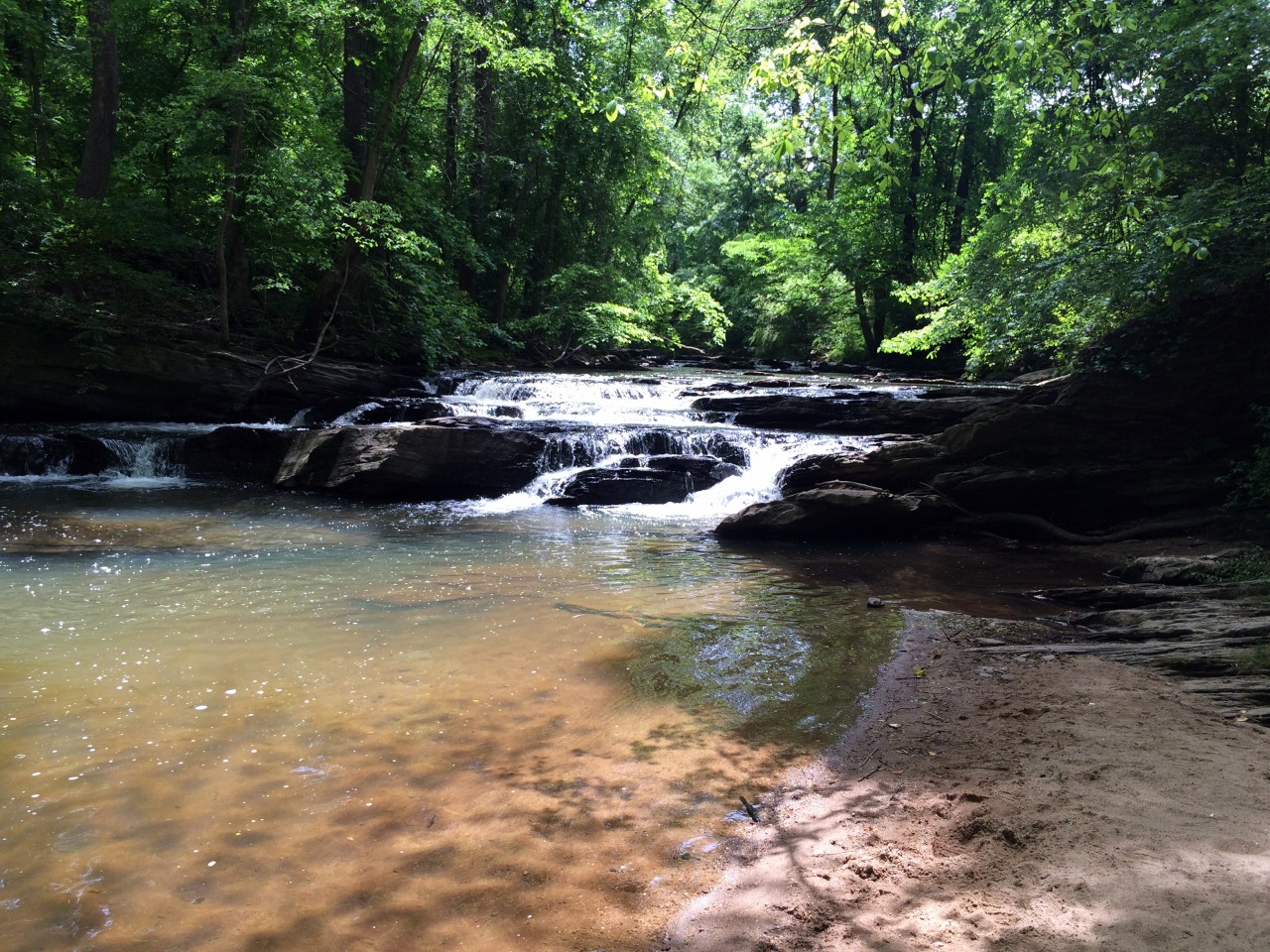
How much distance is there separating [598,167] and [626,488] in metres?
16.3

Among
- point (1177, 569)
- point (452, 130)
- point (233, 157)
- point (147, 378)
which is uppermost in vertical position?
point (452, 130)

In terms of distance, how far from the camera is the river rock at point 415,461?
1141cm

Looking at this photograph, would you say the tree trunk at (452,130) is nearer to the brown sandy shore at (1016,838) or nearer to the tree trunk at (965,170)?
the tree trunk at (965,170)

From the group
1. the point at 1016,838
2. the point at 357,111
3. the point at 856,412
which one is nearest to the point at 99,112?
the point at 357,111

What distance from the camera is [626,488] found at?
11789 mm

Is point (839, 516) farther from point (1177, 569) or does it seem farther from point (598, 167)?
point (598, 167)

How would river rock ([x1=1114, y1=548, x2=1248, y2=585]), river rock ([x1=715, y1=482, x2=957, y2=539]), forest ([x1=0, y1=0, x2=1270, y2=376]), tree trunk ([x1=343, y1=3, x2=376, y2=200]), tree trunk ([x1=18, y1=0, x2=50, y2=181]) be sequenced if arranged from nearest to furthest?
forest ([x1=0, y1=0, x2=1270, y2=376]) → river rock ([x1=1114, y1=548, x2=1248, y2=585]) → river rock ([x1=715, y1=482, x2=957, y2=539]) → tree trunk ([x1=18, y1=0, x2=50, y2=181]) → tree trunk ([x1=343, y1=3, x2=376, y2=200])

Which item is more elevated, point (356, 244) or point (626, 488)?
point (356, 244)

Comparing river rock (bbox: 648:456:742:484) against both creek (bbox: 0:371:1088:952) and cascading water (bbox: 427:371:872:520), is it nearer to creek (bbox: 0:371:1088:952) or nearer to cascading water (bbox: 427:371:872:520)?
cascading water (bbox: 427:371:872:520)

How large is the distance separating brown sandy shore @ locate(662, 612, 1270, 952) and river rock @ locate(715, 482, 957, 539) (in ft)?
17.9

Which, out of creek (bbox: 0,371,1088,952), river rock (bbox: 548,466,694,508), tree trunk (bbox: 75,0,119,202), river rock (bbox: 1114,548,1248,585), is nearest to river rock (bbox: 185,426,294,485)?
creek (bbox: 0,371,1088,952)

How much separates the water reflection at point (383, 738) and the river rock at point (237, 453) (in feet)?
17.3

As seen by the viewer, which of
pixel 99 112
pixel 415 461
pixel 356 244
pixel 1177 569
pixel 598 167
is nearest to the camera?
pixel 1177 569

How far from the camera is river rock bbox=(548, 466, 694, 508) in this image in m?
11.7
